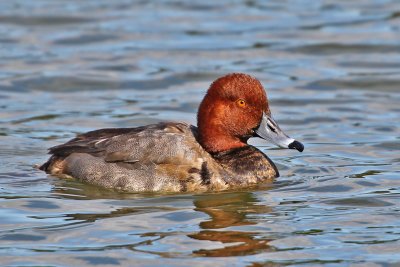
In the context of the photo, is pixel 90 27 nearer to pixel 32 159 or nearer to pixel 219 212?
pixel 32 159

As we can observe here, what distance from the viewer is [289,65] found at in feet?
55.2

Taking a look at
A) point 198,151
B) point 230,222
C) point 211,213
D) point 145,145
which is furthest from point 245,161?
point 230,222

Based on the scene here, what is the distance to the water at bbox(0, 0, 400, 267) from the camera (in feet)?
27.5

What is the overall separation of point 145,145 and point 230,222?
4.98 feet

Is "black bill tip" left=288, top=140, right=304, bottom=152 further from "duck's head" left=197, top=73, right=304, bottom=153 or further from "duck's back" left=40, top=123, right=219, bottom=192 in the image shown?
"duck's back" left=40, top=123, right=219, bottom=192

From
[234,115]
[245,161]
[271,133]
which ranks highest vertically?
[234,115]

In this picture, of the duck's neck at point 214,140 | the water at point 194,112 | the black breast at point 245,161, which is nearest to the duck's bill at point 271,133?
the black breast at point 245,161

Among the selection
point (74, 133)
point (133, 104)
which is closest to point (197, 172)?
point (74, 133)

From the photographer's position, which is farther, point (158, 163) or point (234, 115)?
point (234, 115)

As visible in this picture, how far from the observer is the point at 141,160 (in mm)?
10180

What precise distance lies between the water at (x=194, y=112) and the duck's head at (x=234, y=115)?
540mm

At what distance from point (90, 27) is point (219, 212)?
407 inches

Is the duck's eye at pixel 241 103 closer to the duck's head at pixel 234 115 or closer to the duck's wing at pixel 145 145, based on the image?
the duck's head at pixel 234 115

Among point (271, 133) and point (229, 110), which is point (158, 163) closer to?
point (229, 110)
